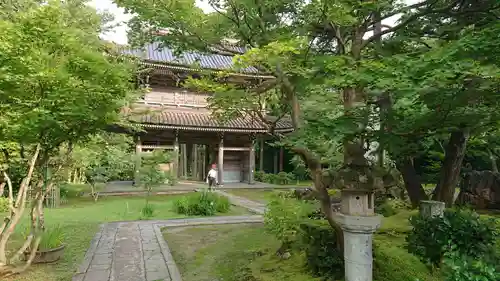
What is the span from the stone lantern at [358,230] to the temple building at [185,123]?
1239 centimetres

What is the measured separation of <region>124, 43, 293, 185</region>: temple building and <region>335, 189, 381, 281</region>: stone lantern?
12.4m

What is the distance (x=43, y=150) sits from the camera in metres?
5.34

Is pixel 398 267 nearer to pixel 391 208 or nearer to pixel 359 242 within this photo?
pixel 359 242

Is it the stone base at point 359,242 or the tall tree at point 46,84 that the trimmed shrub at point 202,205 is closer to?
the tall tree at point 46,84

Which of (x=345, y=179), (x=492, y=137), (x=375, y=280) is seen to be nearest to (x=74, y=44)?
(x=345, y=179)

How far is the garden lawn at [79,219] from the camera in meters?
5.48

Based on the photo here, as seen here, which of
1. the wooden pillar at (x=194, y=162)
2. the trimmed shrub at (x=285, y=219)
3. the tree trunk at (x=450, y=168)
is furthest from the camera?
the wooden pillar at (x=194, y=162)

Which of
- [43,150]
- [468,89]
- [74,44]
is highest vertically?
[74,44]

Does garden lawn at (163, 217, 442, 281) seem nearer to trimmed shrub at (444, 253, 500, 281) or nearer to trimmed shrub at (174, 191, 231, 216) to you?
trimmed shrub at (444, 253, 500, 281)

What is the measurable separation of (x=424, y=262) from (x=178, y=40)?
520cm

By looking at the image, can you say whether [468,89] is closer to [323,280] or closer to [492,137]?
[323,280]

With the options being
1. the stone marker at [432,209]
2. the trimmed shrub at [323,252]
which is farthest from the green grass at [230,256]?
the stone marker at [432,209]

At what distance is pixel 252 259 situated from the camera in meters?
6.24

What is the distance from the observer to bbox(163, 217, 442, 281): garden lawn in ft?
17.2
